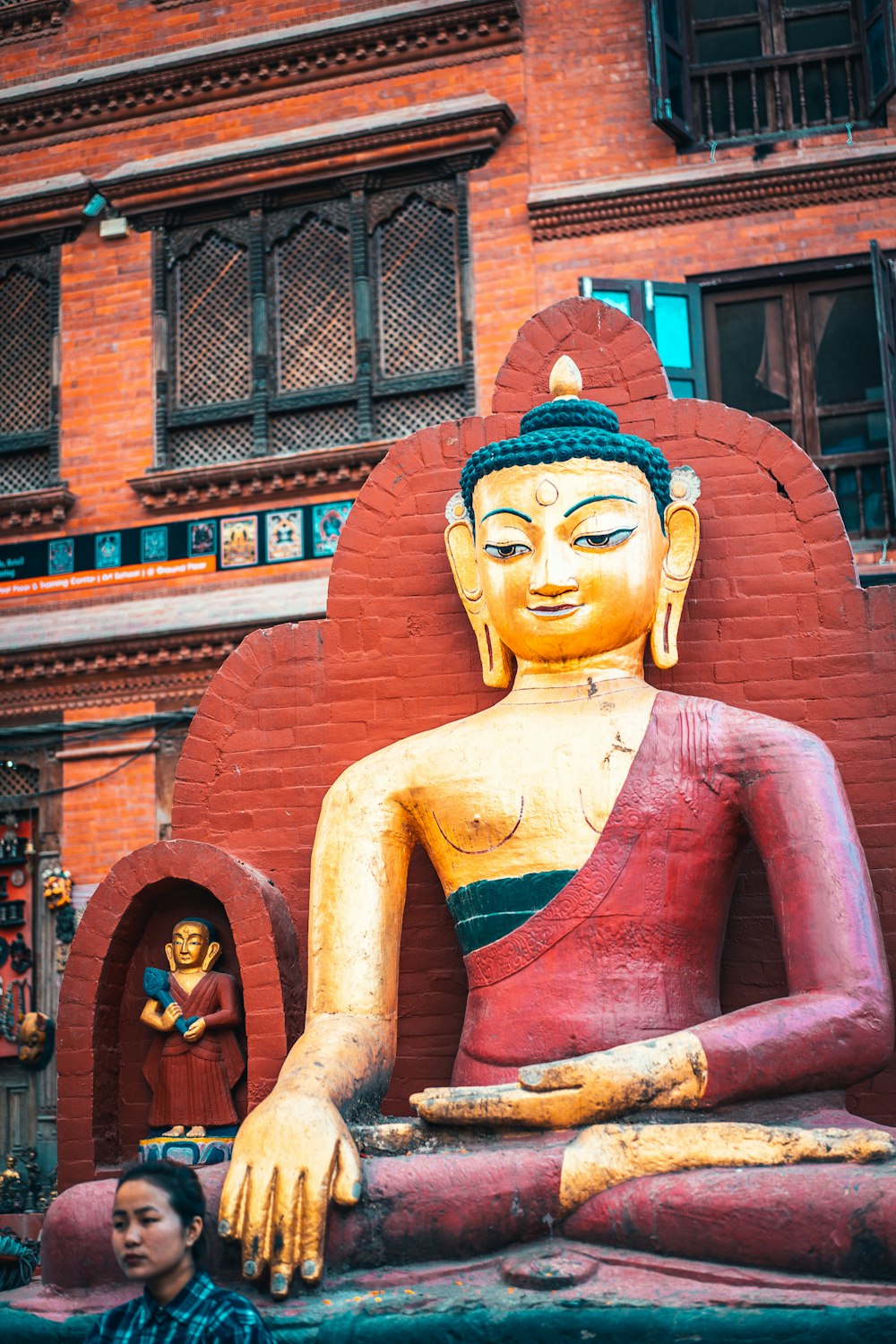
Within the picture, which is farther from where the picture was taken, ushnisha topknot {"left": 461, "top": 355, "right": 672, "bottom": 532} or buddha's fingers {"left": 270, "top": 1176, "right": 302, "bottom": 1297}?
ushnisha topknot {"left": 461, "top": 355, "right": 672, "bottom": 532}

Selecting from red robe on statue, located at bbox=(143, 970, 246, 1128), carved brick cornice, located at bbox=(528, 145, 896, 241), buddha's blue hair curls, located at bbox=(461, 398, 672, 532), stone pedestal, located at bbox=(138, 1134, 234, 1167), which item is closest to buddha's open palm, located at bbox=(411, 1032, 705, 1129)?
stone pedestal, located at bbox=(138, 1134, 234, 1167)

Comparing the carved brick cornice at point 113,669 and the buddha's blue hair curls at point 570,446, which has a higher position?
the carved brick cornice at point 113,669

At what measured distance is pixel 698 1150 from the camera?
441cm

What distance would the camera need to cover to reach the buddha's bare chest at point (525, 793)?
17.4 ft

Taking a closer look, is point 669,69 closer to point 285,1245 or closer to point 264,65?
point 264,65

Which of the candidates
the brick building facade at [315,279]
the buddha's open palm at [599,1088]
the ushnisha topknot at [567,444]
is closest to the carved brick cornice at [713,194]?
the brick building facade at [315,279]

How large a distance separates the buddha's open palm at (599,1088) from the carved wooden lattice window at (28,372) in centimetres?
1099

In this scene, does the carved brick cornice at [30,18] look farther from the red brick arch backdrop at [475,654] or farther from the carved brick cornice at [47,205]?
the red brick arch backdrop at [475,654]

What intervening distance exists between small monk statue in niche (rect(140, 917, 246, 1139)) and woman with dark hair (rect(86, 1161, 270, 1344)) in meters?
2.06

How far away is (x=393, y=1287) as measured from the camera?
431 cm

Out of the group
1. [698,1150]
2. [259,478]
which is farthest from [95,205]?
[698,1150]

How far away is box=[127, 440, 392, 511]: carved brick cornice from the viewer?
13656 millimetres

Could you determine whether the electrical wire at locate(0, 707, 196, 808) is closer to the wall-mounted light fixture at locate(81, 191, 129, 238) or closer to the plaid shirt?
the wall-mounted light fixture at locate(81, 191, 129, 238)

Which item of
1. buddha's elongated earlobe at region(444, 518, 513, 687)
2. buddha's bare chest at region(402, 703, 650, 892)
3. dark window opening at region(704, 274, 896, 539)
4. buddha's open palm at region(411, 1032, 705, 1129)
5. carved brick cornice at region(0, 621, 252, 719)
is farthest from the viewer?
carved brick cornice at region(0, 621, 252, 719)
